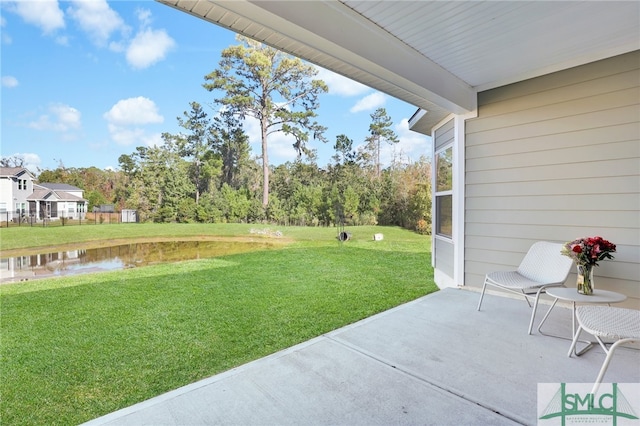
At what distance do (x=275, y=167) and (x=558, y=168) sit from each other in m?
8.62

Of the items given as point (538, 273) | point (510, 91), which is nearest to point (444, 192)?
point (510, 91)

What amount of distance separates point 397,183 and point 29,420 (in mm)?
9586

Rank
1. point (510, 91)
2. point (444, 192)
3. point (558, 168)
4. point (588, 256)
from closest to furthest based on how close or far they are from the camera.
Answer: point (588, 256) → point (558, 168) → point (510, 91) → point (444, 192)

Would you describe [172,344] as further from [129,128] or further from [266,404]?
[129,128]

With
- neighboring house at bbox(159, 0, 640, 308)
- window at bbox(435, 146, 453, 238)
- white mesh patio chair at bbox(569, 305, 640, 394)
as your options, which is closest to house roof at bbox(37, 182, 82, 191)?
neighboring house at bbox(159, 0, 640, 308)

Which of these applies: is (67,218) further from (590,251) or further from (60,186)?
(590,251)

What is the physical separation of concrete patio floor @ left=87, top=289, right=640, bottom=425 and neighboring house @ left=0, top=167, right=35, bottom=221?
5.52 meters

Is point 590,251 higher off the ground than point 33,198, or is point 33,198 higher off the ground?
point 33,198

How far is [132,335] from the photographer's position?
2914mm

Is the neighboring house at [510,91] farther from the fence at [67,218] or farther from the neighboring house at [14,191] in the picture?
the fence at [67,218]

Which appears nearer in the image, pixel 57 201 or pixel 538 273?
pixel 538 273

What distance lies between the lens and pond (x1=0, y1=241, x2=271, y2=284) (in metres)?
5.75

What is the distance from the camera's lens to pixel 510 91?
3379 millimetres

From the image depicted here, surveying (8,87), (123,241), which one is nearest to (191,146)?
(123,241)
